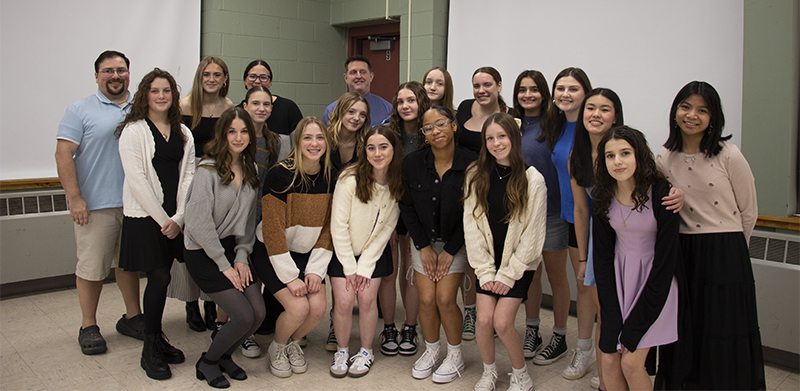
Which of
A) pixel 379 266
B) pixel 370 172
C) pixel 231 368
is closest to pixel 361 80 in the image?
pixel 370 172

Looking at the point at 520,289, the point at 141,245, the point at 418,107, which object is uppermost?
the point at 418,107

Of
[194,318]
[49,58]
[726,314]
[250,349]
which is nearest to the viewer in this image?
[726,314]

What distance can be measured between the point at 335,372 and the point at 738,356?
5.39 ft

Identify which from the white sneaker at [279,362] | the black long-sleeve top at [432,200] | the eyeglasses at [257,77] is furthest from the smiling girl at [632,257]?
the eyeglasses at [257,77]

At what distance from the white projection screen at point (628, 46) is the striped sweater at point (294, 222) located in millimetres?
1838

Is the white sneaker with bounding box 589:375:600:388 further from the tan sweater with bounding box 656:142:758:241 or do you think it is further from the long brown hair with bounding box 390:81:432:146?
the long brown hair with bounding box 390:81:432:146

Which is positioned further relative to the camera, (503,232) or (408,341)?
(408,341)

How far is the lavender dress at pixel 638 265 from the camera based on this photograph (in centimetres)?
196

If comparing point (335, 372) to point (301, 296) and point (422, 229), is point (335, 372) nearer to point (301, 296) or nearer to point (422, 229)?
point (301, 296)

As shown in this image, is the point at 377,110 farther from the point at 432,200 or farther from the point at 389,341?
the point at 389,341

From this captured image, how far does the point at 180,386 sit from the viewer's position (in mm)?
2496

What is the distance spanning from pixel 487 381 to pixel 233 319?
1.15 metres

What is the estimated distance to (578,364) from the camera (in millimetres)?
2629

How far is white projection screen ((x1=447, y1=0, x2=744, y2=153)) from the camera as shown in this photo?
2879 millimetres
